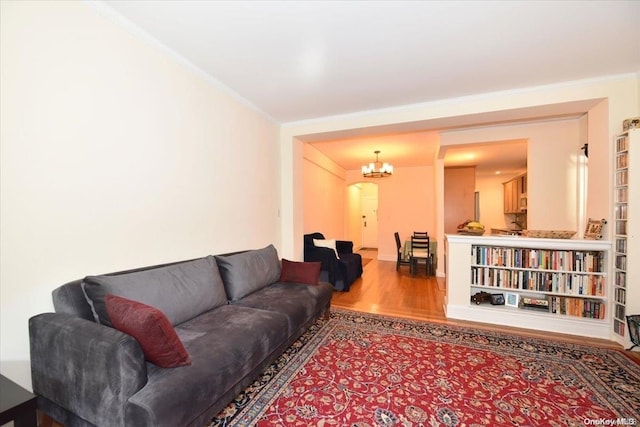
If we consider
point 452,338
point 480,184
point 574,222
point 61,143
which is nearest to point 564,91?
point 574,222

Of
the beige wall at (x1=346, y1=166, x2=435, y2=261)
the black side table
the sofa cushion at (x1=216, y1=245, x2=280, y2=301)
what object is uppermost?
the beige wall at (x1=346, y1=166, x2=435, y2=261)

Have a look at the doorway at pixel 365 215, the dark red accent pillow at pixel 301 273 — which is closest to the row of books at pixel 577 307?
the dark red accent pillow at pixel 301 273

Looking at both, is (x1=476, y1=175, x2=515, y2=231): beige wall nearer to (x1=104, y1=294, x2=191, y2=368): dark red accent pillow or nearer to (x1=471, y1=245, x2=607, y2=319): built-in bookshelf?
(x1=471, y1=245, x2=607, y2=319): built-in bookshelf

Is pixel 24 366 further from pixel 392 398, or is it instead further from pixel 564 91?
pixel 564 91

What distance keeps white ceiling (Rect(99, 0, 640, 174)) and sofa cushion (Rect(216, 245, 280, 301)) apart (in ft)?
6.14

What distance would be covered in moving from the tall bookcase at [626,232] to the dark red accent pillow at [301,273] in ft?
9.87

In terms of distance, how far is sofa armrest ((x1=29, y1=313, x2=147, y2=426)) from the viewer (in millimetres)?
1232

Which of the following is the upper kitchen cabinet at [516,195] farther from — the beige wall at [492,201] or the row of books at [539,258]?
the row of books at [539,258]

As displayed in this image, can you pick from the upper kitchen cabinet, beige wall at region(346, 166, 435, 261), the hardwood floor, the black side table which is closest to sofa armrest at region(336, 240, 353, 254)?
the hardwood floor

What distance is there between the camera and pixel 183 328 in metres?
1.90

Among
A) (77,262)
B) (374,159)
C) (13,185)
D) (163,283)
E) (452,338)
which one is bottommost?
(452,338)

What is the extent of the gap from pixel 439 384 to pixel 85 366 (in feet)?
7.19

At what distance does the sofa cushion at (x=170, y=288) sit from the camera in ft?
5.35

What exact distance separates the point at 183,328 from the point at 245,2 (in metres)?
2.27
